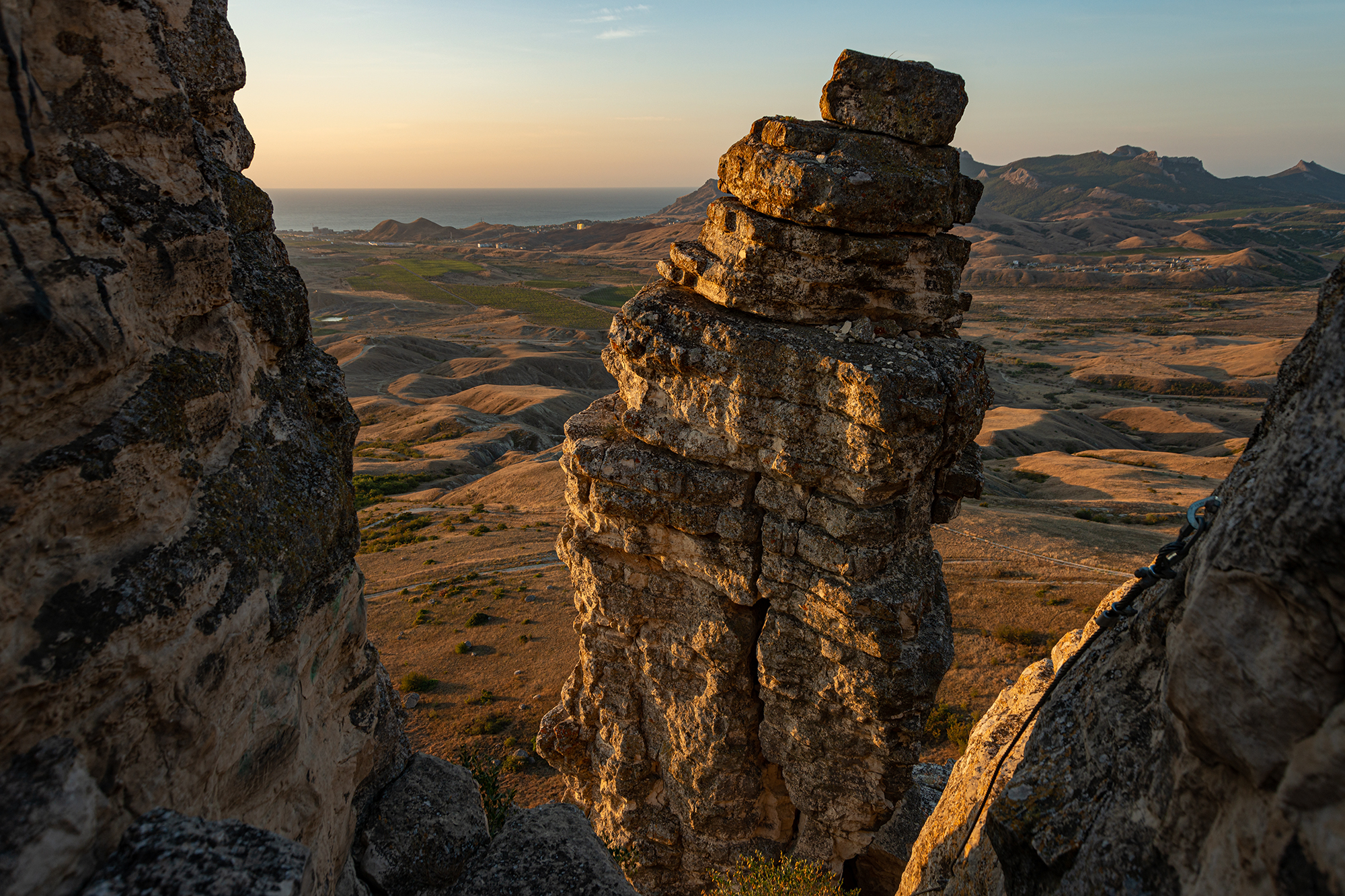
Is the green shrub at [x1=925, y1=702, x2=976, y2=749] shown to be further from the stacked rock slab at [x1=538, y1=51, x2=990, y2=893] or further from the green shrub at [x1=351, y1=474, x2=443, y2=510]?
the green shrub at [x1=351, y1=474, x2=443, y2=510]

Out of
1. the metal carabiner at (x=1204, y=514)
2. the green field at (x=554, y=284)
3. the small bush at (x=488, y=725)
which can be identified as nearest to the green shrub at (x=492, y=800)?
the small bush at (x=488, y=725)

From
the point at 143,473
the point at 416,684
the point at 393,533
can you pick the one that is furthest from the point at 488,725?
the point at 393,533

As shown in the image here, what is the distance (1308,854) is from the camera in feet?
14.9

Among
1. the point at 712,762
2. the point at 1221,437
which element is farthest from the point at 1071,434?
the point at 712,762

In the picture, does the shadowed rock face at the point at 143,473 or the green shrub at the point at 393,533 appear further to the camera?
the green shrub at the point at 393,533

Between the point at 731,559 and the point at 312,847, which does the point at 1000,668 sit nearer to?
the point at 731,559

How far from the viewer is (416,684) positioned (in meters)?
26.7

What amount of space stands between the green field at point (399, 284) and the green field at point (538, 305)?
4.60 m

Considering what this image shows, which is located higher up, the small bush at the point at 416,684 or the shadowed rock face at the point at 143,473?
the shadowed rock face at the point at 143,473

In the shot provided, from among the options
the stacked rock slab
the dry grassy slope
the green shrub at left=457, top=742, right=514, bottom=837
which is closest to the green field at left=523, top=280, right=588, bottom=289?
the dry grassy slope

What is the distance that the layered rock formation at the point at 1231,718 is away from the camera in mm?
4633

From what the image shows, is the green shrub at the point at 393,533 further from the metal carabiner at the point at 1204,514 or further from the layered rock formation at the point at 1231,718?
the metal carabiner at the point at 1204,514

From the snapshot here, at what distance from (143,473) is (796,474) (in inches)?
439

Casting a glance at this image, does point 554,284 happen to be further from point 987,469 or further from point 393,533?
point 393,533
